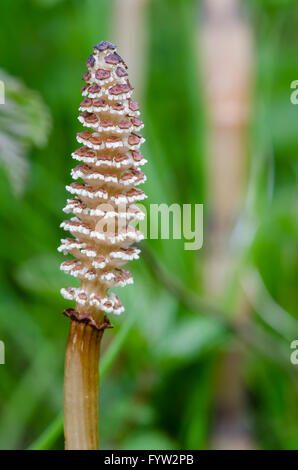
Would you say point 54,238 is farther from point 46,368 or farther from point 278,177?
point 278,177

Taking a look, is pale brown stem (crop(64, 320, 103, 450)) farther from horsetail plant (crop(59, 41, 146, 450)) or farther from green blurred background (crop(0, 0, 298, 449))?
green blurred background (crop(0, 0, 298, 449))

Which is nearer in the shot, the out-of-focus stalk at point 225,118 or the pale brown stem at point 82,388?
the pale brown stem at point 82,388

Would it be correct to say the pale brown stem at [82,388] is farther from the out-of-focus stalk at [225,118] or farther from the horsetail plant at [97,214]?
the out-of-focus stalk at [225,118]

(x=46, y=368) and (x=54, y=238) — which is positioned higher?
(x=54, y=238)

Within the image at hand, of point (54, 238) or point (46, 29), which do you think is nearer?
point (54, 238)

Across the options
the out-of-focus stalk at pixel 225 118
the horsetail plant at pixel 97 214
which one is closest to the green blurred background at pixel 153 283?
the out-of-focus stalk at pixel 225 118

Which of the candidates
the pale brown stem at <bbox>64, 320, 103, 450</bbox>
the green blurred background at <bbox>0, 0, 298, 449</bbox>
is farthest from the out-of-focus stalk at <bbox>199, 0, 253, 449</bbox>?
the pale brown stem at <bbox>64, 320, 103, 450</bbox>

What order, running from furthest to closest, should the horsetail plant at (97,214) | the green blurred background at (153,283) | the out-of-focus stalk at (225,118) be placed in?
the out-of-focus stalk at (225,118) < the green blurred background at (153,283) < the horsetail plant at (97,214)

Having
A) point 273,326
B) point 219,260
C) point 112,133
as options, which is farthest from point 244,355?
point 112,133
